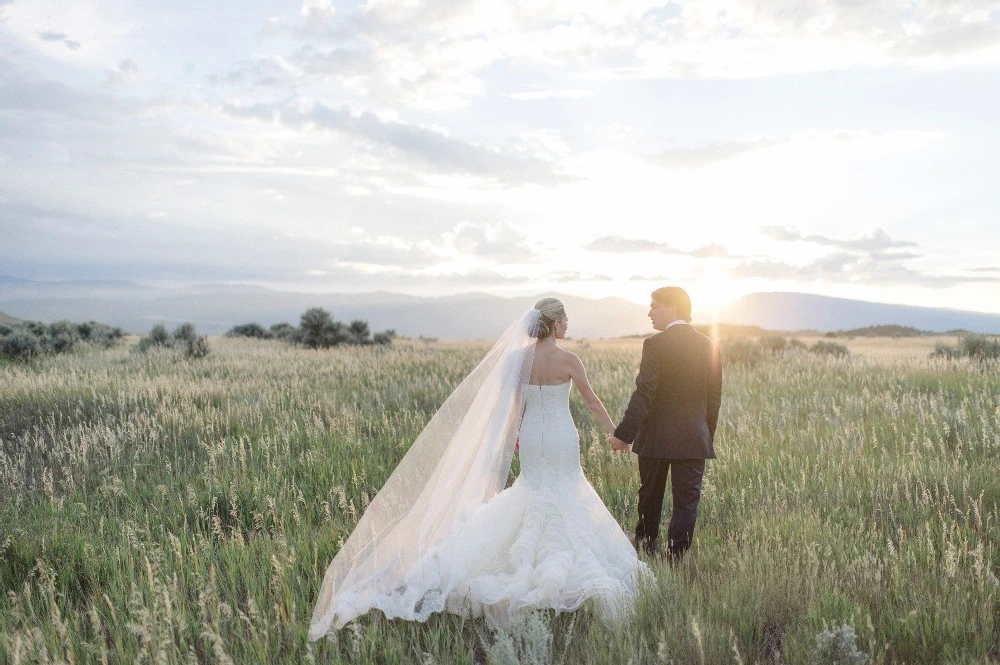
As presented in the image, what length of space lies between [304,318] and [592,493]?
1078 inches

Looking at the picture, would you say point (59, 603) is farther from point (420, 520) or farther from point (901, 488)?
point (901, 488)

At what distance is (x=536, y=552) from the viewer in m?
5.26

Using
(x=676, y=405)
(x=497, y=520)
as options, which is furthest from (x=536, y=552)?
(x=676, y=405)

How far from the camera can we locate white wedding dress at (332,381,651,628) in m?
4.78

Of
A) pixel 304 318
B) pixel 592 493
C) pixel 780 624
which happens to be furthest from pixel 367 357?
pixel 780 624

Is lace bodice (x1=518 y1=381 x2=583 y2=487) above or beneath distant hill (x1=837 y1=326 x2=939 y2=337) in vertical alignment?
beneath

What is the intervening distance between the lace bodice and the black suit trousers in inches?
→ 28.1

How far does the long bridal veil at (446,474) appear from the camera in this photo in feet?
17.0

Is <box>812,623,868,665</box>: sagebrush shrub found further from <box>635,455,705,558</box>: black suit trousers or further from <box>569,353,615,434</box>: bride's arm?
<box>569,353,615,434</box>: bride's arm

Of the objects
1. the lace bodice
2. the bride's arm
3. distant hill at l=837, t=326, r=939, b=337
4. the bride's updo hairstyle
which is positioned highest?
distant hill at l=837, t=326, r=939, b=337

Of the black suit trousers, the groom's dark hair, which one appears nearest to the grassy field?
the black suit trousers

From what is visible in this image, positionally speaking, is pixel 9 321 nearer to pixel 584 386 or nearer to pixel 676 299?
pixel 584 386

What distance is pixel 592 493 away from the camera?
A: 5.73 meters

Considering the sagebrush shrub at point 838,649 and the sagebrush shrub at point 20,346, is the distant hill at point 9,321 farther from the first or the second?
the sagebrush shrub at point 838,649
